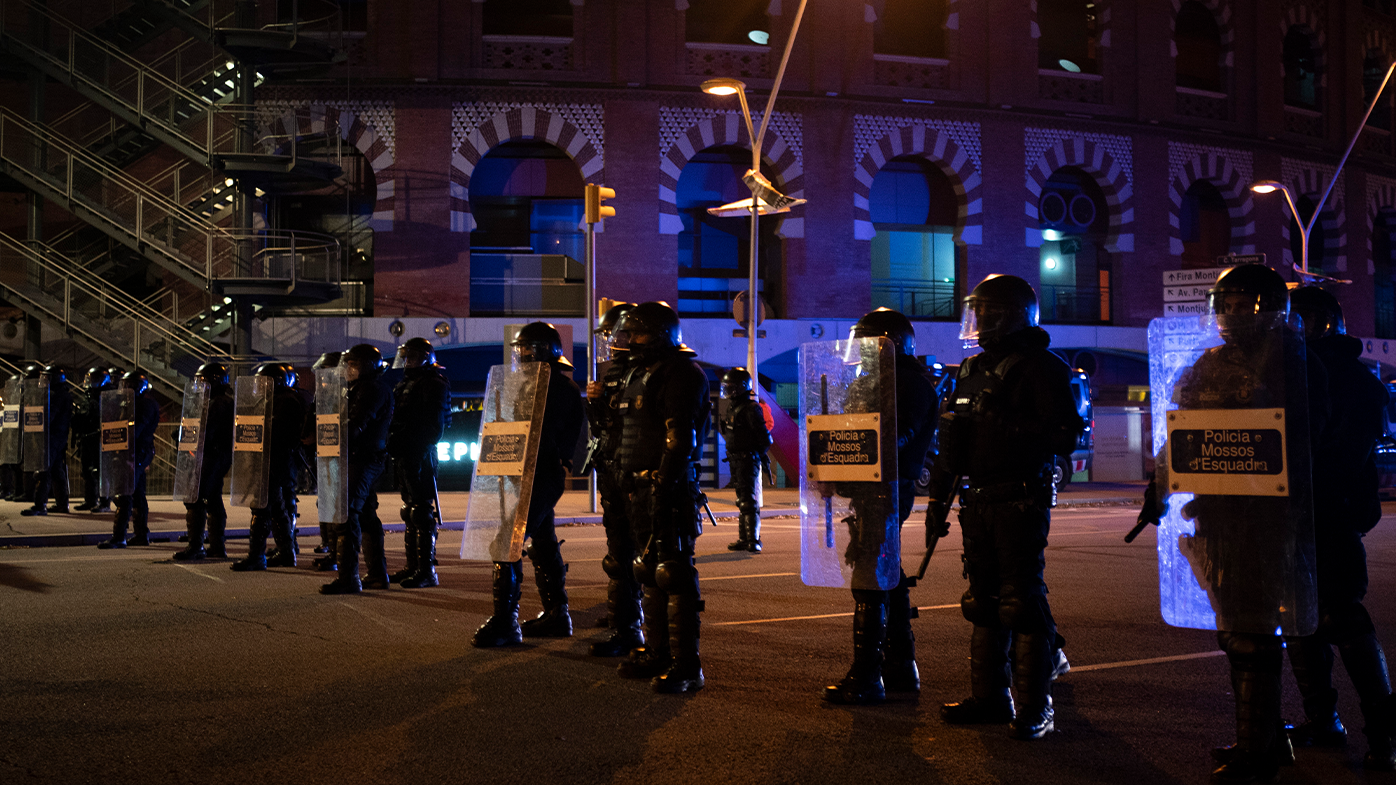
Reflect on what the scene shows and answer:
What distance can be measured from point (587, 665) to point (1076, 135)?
24.3 meters

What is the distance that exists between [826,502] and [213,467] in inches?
337

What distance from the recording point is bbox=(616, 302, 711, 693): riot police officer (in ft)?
20.5

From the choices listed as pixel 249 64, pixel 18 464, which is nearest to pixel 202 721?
pixel 18 464

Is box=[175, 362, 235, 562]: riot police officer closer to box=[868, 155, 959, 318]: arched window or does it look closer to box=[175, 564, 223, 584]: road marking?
box=[175, 564, 223, 584]: road marking

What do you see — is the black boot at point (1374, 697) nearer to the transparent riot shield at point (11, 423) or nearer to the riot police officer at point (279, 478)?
the riot police officer at point (279, 478)

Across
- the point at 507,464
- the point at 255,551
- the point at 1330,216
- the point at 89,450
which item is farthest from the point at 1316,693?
the point at 1330,216

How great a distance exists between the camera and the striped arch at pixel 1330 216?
3022 centimetres

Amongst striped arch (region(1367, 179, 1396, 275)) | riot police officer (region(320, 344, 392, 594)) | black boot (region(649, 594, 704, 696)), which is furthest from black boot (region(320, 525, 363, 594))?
striped arch (region(1367, 179, 1396, 275))

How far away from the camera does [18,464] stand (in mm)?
18844

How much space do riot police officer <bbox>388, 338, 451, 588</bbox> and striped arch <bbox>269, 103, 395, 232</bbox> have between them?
14885mm

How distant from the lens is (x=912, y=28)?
91.3 ft

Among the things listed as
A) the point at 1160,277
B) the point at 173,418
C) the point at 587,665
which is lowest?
the point at 587,665

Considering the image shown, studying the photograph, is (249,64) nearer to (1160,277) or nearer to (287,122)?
(287,122)

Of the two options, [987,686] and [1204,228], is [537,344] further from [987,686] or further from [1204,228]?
[1204,228]
